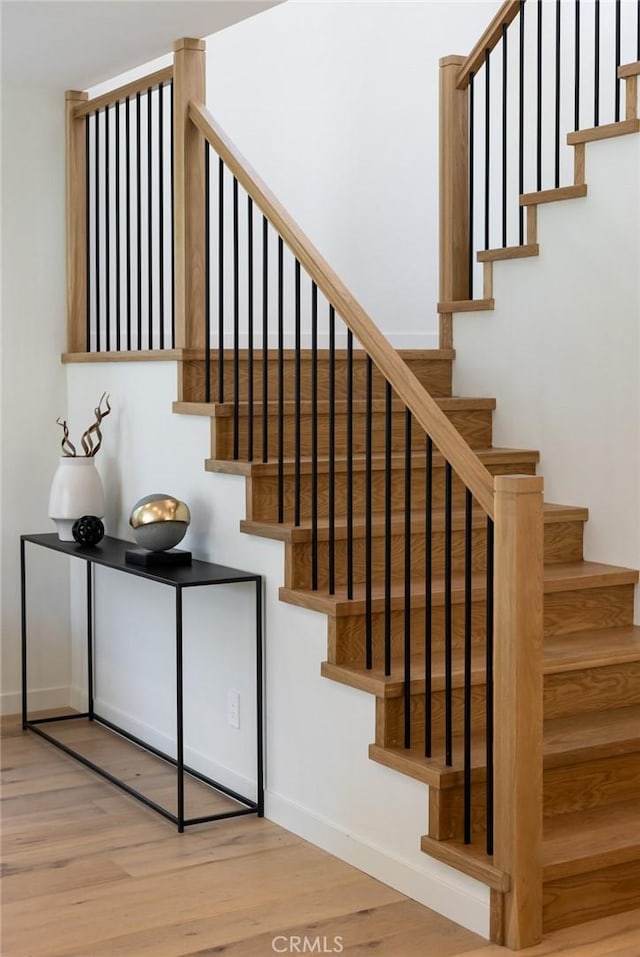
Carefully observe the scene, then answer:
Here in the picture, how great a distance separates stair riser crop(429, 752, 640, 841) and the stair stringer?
0.08 m

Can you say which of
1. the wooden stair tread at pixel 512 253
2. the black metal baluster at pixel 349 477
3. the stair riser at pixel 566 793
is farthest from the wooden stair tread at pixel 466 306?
the stair riser at pixel 566 793

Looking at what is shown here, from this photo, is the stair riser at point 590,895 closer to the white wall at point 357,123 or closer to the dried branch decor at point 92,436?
the dried branch decor at point 92,436

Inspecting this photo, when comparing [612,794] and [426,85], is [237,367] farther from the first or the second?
[426,85]

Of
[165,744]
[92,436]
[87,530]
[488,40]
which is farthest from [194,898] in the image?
[488,40]

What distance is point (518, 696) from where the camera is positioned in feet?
9.34

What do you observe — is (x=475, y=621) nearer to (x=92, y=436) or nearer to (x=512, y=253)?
(x=512, y=253)

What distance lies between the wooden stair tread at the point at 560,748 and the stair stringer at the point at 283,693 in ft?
0.20

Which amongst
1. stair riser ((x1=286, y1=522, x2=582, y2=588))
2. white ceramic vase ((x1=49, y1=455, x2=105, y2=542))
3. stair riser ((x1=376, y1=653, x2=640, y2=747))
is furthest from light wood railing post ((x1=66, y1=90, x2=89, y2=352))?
stair riser ((x1=376, y1=653, x2=640, y2=747))

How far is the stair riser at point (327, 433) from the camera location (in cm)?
403

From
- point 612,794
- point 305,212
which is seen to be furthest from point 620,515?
point 305,212

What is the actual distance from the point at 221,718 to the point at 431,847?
3.84ft

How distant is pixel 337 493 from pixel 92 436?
1284mm

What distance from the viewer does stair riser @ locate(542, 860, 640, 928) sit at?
301cm

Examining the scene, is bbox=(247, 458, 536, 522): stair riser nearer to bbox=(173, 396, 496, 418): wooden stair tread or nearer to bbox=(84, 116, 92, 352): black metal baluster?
bbox=(173, 396, 496, 418): wooden stair tread
